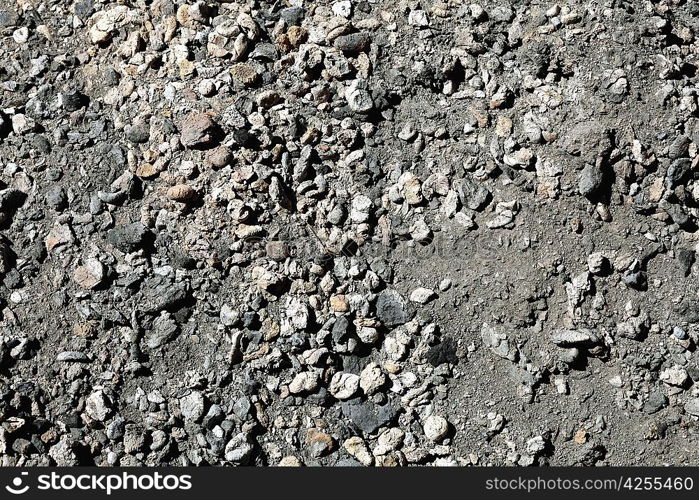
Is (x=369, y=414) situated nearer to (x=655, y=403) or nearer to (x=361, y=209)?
(x=361, y=209)

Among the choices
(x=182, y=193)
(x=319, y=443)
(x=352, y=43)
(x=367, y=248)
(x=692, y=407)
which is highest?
(x=352, y=43)

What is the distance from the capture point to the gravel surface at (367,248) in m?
1.98

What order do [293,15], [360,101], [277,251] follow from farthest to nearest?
1. [293,15]
2. [360,101]
3. [277,251]

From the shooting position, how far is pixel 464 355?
2.02 metres

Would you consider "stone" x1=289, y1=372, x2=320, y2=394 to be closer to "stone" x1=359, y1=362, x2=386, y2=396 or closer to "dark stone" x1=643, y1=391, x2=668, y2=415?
"stone" x1=359, y1=362, x2=386, y2=396

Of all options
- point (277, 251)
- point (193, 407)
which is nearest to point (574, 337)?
point (277, 251)

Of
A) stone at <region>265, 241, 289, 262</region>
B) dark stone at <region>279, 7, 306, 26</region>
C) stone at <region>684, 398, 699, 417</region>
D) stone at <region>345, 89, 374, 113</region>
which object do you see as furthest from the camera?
dark stone at <region>279, 7, 306, 26</region>

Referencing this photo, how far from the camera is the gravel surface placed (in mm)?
1979

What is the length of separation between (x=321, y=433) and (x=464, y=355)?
41 cm

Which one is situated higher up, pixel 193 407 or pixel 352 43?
pixel 352 43

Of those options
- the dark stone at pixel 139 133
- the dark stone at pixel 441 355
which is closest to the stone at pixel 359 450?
the dark stone at pixel 441 355

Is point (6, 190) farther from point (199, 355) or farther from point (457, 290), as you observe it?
point (457, 290)

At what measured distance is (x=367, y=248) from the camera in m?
2.10

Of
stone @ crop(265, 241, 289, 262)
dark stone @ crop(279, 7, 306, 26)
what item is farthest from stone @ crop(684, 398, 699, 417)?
dark stone @ crop(279, 7, 306, 26)
